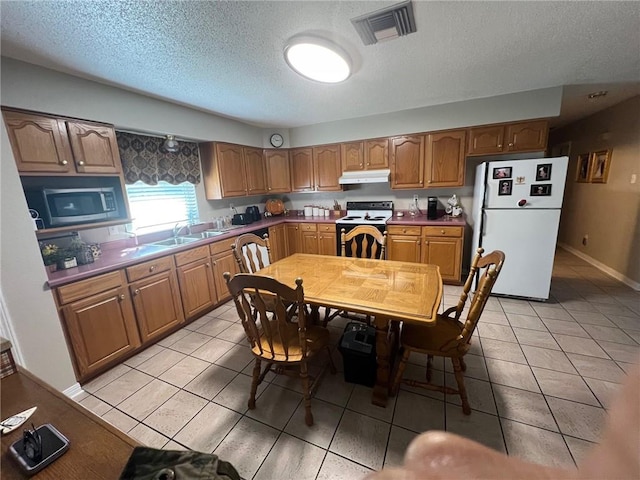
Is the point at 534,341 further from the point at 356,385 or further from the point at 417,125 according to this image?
the point at 417,125

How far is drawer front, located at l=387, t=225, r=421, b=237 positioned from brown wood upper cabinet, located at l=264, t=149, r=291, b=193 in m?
1.87

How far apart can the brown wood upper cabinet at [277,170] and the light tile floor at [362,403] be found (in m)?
2.60

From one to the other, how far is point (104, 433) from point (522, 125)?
13.6 ft

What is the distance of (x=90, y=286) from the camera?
1939 millimetres

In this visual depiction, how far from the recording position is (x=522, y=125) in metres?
3.02

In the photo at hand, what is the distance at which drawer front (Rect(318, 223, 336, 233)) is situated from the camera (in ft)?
13.2

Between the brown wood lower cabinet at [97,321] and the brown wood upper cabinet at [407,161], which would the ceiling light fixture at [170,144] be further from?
the brown wood upper cabinet at [407,161]

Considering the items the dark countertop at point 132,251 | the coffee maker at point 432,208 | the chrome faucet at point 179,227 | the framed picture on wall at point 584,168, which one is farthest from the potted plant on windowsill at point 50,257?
the framed picture on wall at point 584,168

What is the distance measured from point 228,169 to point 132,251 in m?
1.64

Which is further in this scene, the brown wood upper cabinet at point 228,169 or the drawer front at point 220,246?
the brown wood upper cabinet at point 228,169

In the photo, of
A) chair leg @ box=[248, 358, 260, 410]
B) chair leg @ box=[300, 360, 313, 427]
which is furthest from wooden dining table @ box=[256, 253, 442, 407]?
chair leg @ box=[248, 358, 260, 410]

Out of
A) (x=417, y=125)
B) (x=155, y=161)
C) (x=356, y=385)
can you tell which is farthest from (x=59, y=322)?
(x=417, y=125)

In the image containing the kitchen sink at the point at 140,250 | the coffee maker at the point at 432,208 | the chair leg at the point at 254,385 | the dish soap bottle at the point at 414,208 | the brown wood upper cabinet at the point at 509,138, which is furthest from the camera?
the dish soap bottle at the point at 414,208

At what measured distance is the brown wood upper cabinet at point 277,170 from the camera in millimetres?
4332
